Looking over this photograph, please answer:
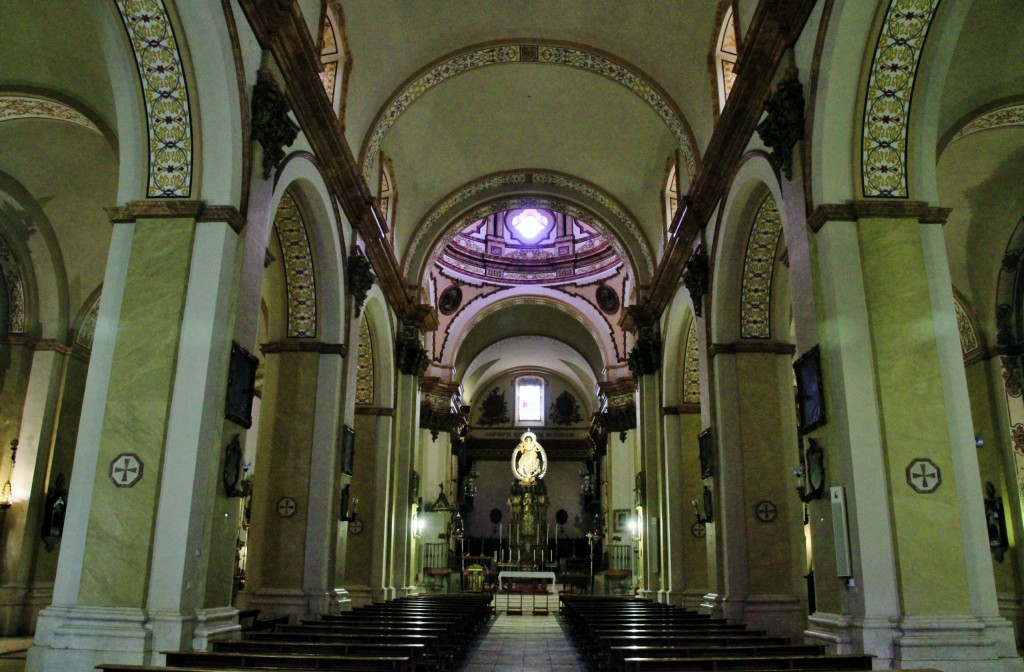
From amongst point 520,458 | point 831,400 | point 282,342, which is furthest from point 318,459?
point 520,458

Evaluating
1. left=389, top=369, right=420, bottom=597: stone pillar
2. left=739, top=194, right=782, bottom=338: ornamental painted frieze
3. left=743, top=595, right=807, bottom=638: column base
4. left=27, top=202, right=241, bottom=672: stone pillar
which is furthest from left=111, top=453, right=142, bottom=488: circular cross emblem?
left=389, top=369, right=420, bottom=597: stone pillar

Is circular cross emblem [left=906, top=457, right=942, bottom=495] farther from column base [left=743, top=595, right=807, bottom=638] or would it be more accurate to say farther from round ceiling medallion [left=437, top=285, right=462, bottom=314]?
round ceiling medallion [left=437, top=285, right=462, bottom=314]

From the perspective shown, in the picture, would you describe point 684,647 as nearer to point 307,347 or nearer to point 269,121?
point 269,121

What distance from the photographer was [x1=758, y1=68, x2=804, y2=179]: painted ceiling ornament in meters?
8.68

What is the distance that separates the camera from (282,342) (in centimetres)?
1268

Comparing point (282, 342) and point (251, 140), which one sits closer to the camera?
point (251, 140)

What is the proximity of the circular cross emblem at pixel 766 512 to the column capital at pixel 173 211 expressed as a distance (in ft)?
26.4

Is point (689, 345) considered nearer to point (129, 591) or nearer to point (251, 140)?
point (251, 140)

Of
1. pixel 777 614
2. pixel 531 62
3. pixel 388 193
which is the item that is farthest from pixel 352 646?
pixel 388 193

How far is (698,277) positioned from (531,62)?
498cm

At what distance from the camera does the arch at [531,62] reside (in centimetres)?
1438

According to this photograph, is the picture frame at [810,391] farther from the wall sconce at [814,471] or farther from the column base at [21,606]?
the column base at [21,606]

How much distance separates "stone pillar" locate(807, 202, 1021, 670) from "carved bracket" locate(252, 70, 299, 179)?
5831 mm

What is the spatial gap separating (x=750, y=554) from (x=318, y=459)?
6.40m
